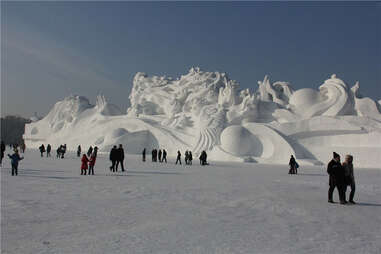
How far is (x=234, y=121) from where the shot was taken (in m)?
27.8

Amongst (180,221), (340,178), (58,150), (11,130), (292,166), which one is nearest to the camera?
(180,221)

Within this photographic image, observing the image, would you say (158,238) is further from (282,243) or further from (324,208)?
(324,208)

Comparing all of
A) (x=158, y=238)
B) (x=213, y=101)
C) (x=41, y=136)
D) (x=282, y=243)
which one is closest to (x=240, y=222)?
(x=282, y=243)

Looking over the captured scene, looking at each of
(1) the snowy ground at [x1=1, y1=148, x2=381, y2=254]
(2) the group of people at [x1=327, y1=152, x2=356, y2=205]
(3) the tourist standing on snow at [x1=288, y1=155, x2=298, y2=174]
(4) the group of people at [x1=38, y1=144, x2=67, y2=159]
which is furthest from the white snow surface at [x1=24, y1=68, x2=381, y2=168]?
(1) the snowy ground at [x1=1, y1=148, x2=381, y2=254]

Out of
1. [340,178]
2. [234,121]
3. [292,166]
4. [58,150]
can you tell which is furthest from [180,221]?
[234,121]

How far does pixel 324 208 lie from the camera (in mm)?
5816

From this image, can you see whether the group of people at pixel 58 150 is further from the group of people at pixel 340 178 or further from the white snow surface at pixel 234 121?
the group of people at pixel 340 178

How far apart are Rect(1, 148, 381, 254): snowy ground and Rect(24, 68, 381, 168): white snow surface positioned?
15533mm

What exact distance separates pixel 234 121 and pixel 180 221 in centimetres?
2355

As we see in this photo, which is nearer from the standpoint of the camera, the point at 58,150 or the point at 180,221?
the point at 180,221

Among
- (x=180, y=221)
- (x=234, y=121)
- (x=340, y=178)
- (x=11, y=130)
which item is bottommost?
(x=180, y=221)

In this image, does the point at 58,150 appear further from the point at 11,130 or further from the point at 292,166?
the point at 11,130

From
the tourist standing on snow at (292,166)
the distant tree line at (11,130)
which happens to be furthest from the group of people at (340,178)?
the distant tree line at (11,130)

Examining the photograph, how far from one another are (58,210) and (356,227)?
14.4 ft
